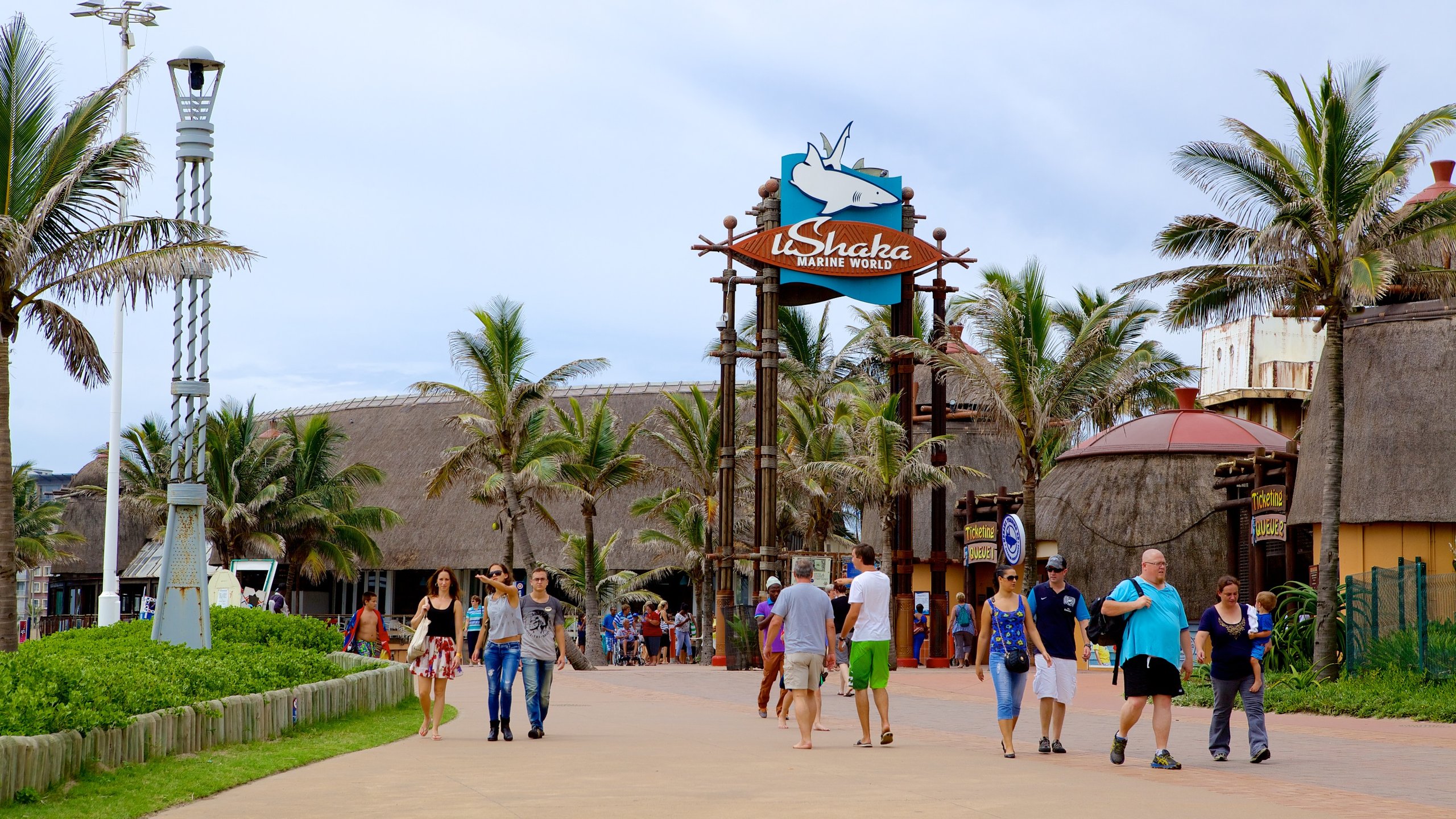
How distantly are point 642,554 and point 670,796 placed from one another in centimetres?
3757

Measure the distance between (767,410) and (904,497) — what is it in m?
3.55

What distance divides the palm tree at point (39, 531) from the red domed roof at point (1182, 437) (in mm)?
32394

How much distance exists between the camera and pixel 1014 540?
2756cm

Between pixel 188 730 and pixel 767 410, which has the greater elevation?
pixel 767 410

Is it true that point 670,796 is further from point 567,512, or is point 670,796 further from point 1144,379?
point 567,512

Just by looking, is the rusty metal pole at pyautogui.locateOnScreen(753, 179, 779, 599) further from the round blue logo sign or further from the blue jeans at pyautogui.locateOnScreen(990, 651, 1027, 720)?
the blue jeans at pyautogui.locateOnScreen(990, 651, 1027, 720)

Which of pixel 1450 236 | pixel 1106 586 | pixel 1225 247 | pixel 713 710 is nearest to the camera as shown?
pixel 713 710

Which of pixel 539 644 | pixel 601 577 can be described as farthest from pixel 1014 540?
pixel 601 577

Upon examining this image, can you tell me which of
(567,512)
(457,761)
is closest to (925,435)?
(567,512)

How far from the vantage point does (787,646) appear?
1259 centimetres

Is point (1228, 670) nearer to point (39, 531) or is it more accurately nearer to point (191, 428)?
point (191, 428)

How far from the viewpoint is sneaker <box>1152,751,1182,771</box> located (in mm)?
10609

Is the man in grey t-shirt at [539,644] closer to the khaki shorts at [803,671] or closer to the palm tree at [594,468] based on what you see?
the khaki shorts at [803,671]

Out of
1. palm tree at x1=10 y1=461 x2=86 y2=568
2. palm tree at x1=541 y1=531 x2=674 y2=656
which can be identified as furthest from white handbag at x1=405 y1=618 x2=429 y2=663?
palm tree at x1=10 y1=461 x2=86 y2=568
